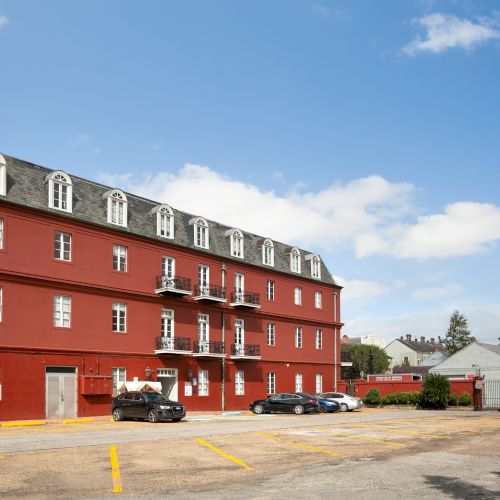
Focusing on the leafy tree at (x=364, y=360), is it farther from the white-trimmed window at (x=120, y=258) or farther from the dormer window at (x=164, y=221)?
the white-trimmed window at (x=120, y=258)

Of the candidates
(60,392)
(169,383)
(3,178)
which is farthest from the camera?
(169,383)

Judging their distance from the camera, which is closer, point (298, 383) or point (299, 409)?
point (299, 409)

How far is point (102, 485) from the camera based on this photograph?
512 inches

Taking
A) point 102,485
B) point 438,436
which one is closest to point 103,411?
point 438,436

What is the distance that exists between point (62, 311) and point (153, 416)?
25.8ft

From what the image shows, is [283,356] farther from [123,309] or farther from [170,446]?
[170,446]

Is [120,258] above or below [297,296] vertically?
above

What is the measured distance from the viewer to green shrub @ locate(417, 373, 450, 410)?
46.6 metres

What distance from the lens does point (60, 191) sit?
117 feet

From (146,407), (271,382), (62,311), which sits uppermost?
(62,311)

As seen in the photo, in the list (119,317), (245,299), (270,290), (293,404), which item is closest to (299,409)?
(293,404)

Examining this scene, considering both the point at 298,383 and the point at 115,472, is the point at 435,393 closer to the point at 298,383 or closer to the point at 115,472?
the point at 298,383

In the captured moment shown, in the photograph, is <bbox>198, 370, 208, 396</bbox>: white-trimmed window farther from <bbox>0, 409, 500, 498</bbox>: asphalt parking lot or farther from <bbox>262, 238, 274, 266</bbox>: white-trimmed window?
<bbox>0, 409, 500, 498</bbox>: asphalt parking lot

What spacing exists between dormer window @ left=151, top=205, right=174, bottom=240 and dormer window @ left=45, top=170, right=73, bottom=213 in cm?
667
